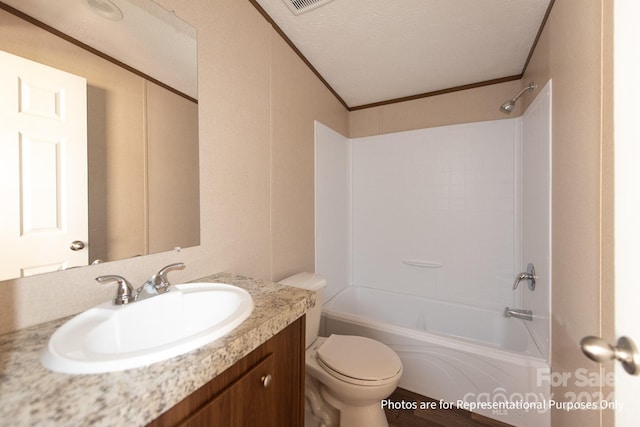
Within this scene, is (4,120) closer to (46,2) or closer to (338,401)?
(46,2)

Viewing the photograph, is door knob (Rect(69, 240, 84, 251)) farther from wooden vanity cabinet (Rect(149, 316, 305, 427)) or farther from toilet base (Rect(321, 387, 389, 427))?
toilet base (Rect(321, 387, 389, 427))

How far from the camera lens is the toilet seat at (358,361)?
124 cm

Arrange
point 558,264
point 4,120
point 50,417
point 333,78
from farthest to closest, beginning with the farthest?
point 333,78 → point 558,264 → point 4,120 → point 50,417

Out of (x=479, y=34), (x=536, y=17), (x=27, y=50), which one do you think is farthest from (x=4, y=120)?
(x=536, y=17)

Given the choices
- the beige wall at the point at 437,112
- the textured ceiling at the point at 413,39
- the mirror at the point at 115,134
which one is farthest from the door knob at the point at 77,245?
the beige wall at the point at 437,112

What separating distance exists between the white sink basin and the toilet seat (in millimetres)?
740

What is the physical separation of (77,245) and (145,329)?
1.12 feet

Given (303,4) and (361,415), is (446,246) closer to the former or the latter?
(361,415)

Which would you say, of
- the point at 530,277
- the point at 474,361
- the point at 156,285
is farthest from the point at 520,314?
the point at 156,285

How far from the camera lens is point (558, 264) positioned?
1278 mm

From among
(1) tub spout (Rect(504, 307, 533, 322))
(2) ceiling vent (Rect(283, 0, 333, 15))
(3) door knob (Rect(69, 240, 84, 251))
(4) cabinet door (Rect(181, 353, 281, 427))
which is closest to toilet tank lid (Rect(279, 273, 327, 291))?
(4) cabinet door (Rect(181, 353, 281, 427))

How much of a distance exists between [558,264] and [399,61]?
5.53 feet

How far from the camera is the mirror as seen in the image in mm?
693
